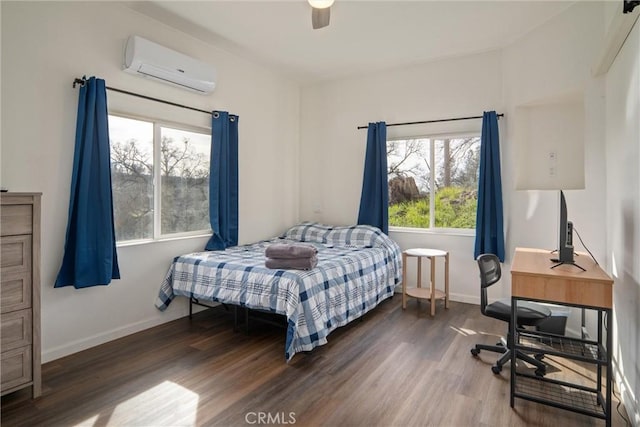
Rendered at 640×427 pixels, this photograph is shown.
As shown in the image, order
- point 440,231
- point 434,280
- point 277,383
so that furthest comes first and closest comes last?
1. point 440,231
2. point 434,280
3. point 277,383

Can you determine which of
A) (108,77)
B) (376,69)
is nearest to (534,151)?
(376,69)

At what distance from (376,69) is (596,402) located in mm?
3950

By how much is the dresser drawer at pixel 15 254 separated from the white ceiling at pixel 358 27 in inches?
83.0

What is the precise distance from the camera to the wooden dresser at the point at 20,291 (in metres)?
2.02

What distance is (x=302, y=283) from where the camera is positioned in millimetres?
2670

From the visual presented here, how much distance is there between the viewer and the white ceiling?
304 cm

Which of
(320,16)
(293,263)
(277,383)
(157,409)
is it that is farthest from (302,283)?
(320,16)

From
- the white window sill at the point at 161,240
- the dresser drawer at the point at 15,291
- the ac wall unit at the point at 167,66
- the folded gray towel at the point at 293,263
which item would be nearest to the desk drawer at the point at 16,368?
the dresser drawer at the point at 15,291

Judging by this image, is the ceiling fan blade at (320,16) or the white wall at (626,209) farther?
the ceiling fan blade at (320,16)

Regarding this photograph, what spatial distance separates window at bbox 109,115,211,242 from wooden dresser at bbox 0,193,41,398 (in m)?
0.97

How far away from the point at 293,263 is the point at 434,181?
235 centimetres

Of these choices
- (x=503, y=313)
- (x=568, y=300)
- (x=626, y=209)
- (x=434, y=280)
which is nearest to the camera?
(x=568, y=300)

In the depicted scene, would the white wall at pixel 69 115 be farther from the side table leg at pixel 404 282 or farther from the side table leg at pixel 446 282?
the side table leg at pixel 446 282

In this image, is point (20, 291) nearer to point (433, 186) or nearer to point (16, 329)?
point (16, 329)
